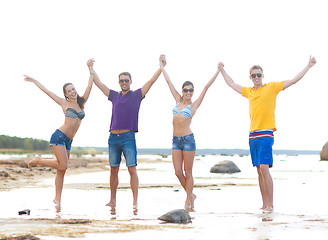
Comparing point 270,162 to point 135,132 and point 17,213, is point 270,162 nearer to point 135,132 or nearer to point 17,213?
point 135,132

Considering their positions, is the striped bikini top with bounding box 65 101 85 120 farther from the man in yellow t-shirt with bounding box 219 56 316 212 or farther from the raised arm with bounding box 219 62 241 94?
the man in yellow t-shirt with bounding box 219 56 316 212

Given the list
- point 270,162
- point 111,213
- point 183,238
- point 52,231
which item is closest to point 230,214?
point 270,162

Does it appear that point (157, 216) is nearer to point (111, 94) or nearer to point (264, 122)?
point (264, 122)

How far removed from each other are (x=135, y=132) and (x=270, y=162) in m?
2.44

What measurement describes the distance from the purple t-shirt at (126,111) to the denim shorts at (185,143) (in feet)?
2.75

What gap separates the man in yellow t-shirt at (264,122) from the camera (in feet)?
25.1

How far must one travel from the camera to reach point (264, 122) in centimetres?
766

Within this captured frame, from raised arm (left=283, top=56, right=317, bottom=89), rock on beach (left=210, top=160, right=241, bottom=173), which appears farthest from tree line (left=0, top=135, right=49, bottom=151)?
raised arm (left=283, top=56, right=317, bottom=89)

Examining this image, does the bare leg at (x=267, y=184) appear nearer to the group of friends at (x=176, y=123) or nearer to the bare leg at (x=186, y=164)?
the group of friends at (x=176, y=123)

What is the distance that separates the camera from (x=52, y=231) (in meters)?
5.21

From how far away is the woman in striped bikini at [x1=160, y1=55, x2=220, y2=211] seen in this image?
7.62m

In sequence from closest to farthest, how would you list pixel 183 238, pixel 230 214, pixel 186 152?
pixel 183 238 → pixel 230 214 → pixel 186 152

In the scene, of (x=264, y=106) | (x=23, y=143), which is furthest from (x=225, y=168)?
(x=23, y=143)

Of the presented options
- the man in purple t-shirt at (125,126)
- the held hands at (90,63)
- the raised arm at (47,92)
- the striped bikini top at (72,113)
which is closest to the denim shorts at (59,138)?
the striped bikini top at (72,113)
